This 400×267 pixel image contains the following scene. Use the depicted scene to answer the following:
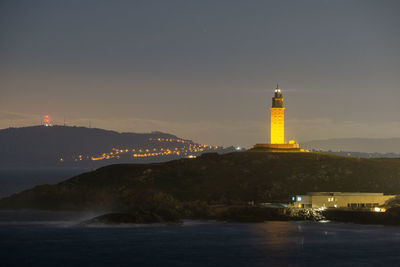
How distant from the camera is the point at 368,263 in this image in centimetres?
8644

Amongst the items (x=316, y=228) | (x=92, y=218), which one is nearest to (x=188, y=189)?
(x=92, y=218)

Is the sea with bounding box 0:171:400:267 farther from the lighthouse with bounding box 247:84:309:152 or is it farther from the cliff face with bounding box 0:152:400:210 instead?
the lighthouse with bounding box 247:84:309:152

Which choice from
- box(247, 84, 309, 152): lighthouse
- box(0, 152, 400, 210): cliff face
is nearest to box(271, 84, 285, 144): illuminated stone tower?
box(247, 84, 309, 152): lighthouse

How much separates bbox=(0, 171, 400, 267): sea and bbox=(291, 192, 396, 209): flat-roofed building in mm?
7827

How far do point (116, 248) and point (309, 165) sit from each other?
212ft

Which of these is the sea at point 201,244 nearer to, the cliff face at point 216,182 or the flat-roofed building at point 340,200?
the flat-roofed building at point 340,200

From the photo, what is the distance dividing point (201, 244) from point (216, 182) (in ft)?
150

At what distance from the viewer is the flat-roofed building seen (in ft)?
408

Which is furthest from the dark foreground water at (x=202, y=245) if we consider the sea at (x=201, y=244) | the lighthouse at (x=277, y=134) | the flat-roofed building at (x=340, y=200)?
the lighthouse at (x=277, y=134)

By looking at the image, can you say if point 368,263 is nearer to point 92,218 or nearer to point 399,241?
point 399,241

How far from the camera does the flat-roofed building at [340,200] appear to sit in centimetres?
12431

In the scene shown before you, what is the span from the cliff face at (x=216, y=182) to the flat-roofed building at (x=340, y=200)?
774cm

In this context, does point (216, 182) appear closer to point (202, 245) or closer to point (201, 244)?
point (201, 244)

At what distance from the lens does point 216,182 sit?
474 ft
